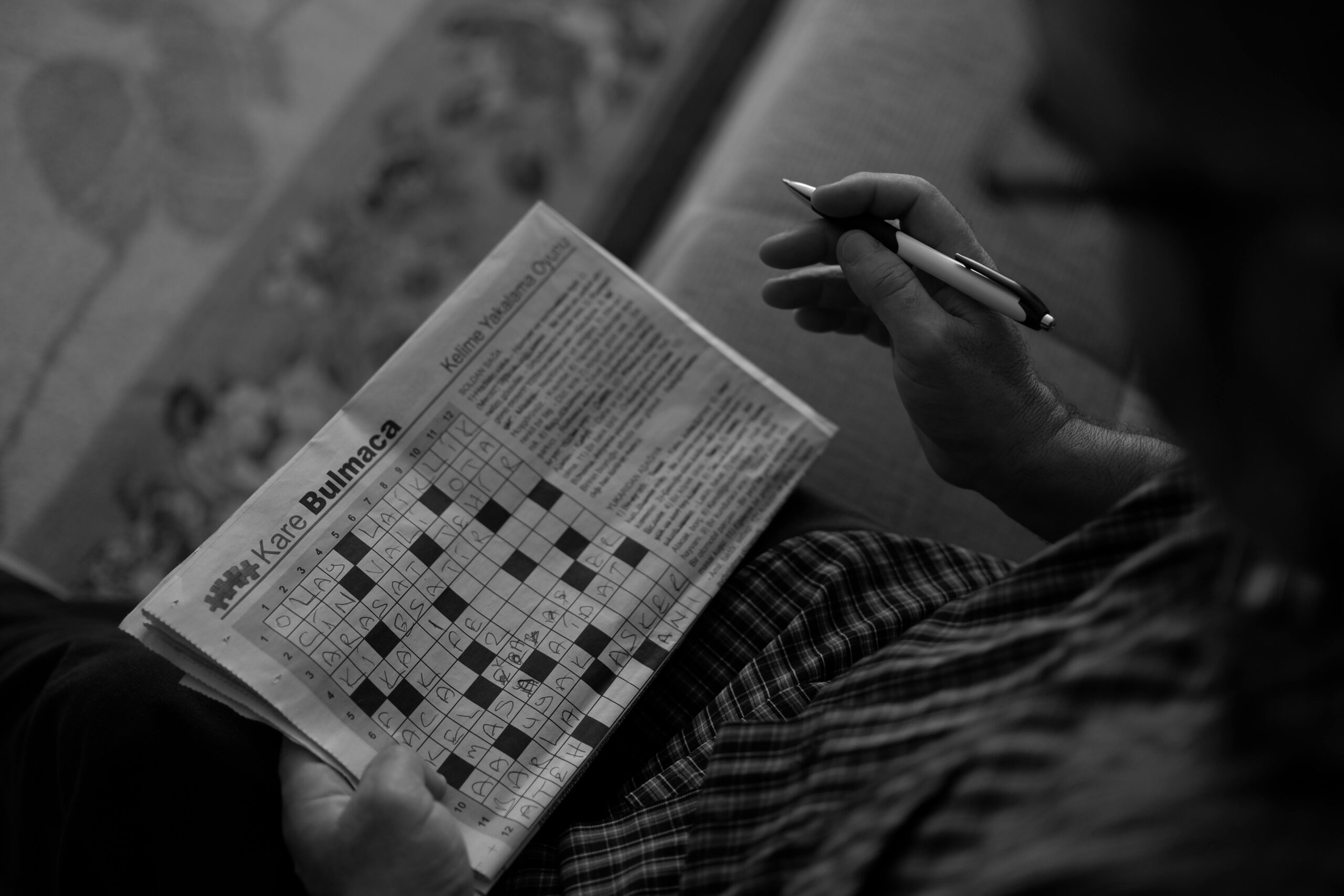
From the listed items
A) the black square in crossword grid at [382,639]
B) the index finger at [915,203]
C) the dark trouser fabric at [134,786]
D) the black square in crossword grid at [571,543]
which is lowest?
the dark trouser fabric at [134,786]

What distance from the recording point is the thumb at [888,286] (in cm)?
66

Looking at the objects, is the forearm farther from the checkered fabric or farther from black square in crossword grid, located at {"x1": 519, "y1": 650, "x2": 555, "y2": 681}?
black square in crossword grid, located at {"x1": 519, "y1": 650, "x2": 555, "y2": 681}

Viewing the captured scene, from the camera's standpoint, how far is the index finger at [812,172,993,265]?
682 mm

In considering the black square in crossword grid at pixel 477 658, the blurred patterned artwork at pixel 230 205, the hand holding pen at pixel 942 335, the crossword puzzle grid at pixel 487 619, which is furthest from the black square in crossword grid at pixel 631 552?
the blurred patterned artwork at pixel 230 205

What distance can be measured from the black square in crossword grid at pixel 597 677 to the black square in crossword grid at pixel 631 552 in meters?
0.08

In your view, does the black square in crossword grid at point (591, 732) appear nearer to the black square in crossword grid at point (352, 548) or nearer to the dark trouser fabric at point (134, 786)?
the dark trouser fabric at point (134, 786)

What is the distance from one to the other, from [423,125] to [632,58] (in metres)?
0.37

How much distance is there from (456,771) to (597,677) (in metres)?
0.12

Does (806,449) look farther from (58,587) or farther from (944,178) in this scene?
(58,587)

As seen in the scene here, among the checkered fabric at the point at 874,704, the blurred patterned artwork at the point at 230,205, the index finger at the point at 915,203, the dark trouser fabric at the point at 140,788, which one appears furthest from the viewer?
the blurred patterned artwork at the point at 230,205

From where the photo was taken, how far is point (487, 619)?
0.67m

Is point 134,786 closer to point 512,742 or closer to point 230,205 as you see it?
point 512,742

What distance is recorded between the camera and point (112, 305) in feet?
4.03

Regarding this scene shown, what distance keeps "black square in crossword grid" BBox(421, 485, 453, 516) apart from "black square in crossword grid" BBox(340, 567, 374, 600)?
7cm
